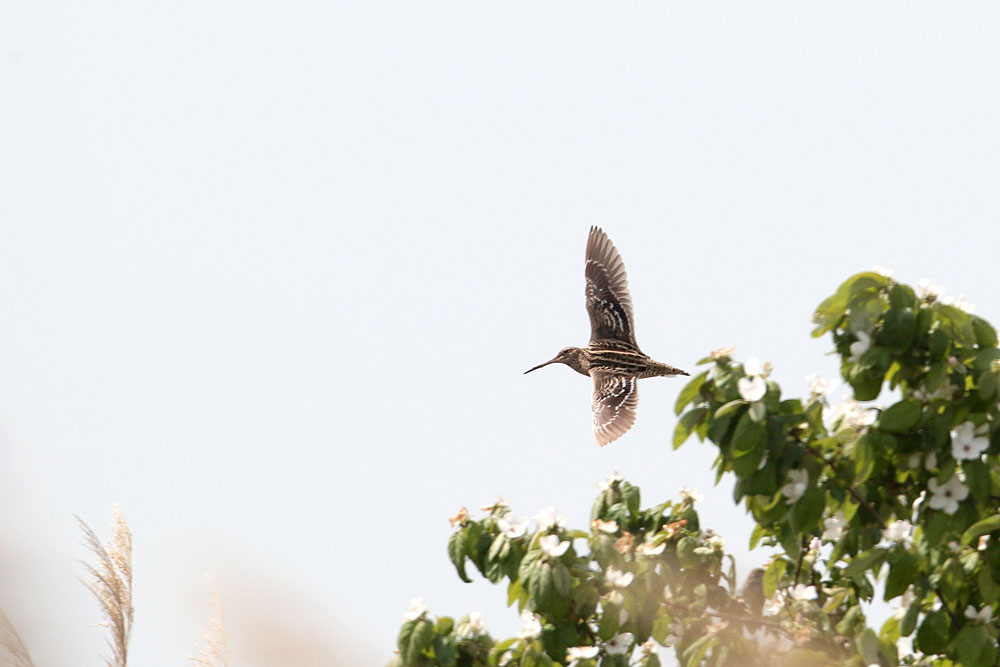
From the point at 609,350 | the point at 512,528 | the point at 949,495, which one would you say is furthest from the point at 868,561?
the point at 609,350

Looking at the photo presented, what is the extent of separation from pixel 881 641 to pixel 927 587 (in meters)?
0.33

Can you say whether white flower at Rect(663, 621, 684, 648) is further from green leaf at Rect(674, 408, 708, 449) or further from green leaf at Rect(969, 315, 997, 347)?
green leaf at Rect(969, 315, 997, 347)

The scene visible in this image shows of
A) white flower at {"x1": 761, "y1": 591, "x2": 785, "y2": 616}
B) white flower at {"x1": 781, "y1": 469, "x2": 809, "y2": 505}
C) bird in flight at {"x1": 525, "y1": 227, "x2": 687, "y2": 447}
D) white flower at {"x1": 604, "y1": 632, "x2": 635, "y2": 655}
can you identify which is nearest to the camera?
white flower at {"x1": 781, "y1": 469, "x2": 809, "y2": 505}

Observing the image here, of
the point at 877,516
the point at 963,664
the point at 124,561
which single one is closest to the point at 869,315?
the point at 877,516

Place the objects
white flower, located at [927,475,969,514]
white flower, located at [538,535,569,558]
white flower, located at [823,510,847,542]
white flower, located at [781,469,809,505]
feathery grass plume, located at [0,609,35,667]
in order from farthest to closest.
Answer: feathery grass plume, located at [0,609,35,667]
white flower, located at [823,510,847,542]
white flower, located at [538,535,569,558]
white flower, located at [781,469,809,505]
white flower, located at [927,475,969,514]

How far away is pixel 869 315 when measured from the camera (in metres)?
4.49

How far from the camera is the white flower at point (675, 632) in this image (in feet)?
18.0

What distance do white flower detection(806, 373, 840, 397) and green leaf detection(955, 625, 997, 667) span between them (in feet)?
3.50

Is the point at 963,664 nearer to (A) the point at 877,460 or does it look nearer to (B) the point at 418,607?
(A) the point at 877,460

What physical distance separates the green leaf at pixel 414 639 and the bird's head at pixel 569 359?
29.1ft

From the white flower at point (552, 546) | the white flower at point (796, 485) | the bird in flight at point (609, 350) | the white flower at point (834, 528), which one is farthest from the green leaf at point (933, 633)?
the bird in flight at point (609, 350)

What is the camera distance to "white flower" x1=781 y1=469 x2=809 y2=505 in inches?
182

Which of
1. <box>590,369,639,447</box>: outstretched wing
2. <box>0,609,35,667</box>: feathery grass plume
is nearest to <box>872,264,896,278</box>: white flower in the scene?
<box>0,609,35,667</box>: feathery grass plume

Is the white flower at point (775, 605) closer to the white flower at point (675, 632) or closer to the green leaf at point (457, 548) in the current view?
the white flower at point (675, 632)
